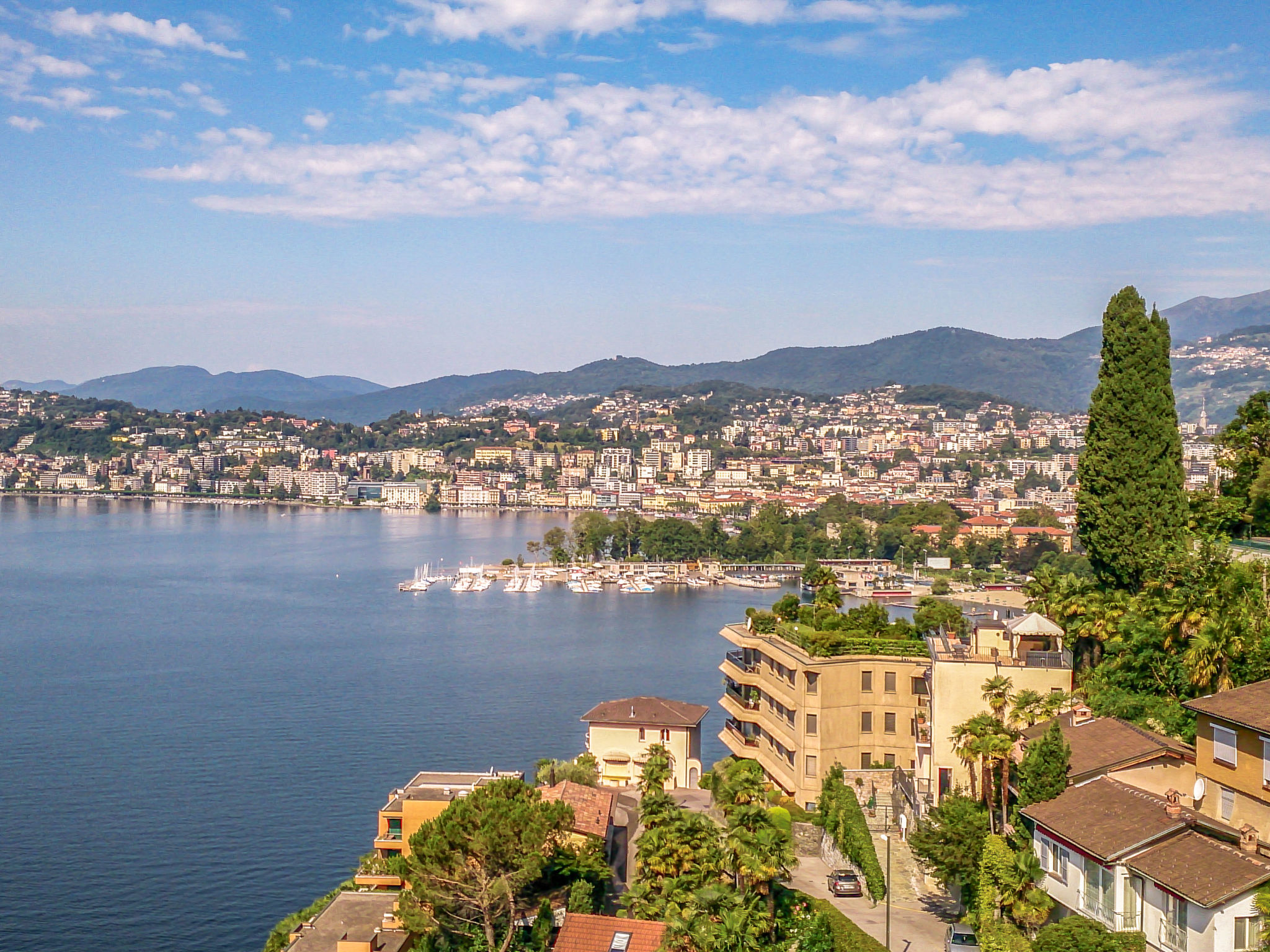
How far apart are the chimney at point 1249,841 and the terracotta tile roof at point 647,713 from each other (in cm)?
1064

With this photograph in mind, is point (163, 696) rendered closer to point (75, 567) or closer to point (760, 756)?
point (760, 756)

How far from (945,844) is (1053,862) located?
1309mm

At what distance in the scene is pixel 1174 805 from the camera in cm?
911

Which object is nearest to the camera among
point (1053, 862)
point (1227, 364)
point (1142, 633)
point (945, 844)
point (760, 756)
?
point (1053, 862)

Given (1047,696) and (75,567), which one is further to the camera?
(75,567)

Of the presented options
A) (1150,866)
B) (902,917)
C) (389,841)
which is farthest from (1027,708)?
(389,841)

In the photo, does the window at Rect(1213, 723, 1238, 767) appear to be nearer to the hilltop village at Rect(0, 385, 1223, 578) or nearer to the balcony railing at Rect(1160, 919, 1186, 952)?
the balcony railing at Rect(1160, 919, 1186, 952)

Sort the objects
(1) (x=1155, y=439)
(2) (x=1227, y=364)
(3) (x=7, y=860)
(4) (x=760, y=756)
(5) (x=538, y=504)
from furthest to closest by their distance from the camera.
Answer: (2) (x=1227, y=364)
(5) (x=538, y=504)
(3) (x=7, y=860)
(4) (x=760, y=756)
(1) (x=1155, y=439)

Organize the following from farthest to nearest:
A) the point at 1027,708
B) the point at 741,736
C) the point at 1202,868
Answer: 1. the point at 741,736
2. the point at 1027,708
3. the point at 1202,868

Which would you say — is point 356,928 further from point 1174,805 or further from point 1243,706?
point 1243,706

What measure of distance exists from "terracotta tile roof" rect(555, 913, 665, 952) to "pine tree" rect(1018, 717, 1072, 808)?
3.15m

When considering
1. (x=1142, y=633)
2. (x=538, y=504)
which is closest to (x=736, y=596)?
(x=1142, y=633)

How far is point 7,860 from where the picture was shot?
18766 mm

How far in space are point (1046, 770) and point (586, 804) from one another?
5.44m
